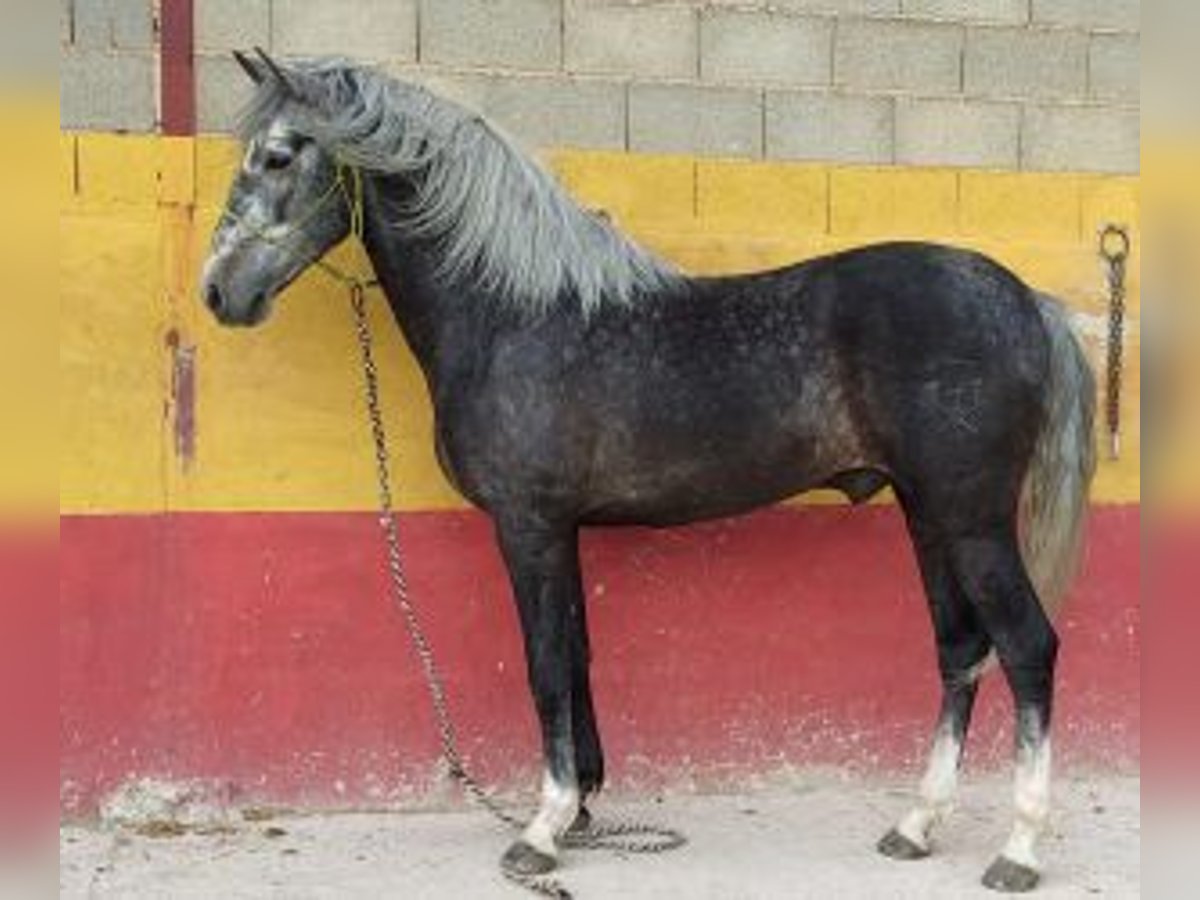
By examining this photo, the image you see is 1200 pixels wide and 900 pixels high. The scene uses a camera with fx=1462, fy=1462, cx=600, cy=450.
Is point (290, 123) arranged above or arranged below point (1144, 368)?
above

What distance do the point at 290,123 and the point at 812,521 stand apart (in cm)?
187

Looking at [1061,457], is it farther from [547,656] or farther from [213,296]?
[213,296]

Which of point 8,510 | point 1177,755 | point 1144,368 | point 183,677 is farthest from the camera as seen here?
point 183,677

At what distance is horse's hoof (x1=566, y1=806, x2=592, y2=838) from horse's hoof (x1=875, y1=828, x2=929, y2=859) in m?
0.78

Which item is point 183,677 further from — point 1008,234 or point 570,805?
point 1008,234

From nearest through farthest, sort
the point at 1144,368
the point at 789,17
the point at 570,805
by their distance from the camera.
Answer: the point at 1144,368 < the point at 570,805 < the point at 789,17

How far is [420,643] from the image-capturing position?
4.04 metres

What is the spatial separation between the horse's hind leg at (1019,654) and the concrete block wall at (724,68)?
140 centimetres

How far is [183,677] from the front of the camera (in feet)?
12.9

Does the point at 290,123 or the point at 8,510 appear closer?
the point at 8,510

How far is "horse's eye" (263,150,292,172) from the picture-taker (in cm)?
355

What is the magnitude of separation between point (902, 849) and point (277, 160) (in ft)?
7.79

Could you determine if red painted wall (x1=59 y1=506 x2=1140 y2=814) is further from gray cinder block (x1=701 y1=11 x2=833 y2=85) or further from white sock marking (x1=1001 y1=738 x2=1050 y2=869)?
gray cinder block (x1=701 y1=11 x2=833 y2=85)

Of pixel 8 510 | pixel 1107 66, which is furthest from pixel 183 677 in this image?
pixel 1107 66
